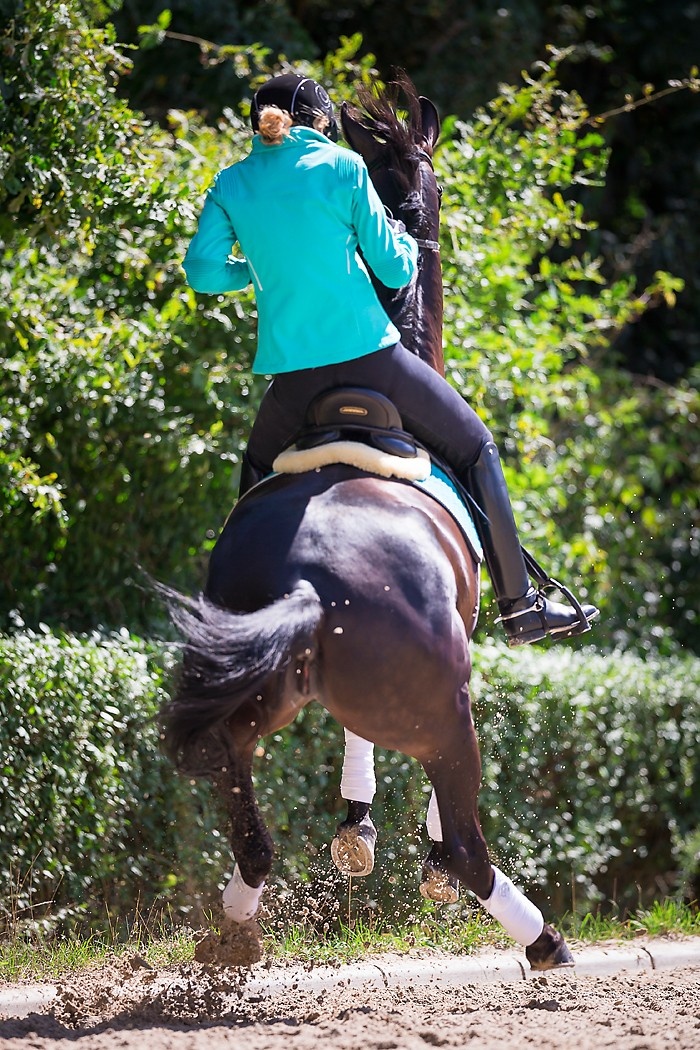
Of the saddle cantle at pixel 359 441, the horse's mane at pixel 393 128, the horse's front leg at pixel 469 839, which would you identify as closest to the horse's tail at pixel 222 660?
the saddle cantle at pixel 359 441

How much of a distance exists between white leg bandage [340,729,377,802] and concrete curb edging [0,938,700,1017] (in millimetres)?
691

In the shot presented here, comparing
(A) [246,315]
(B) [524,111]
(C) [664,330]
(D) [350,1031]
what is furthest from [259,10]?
(D) [350,1031]

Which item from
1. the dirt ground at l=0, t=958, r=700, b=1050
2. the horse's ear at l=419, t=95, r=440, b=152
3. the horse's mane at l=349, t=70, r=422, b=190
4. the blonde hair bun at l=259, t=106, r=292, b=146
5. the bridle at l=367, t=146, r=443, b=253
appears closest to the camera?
the dirt ground at l=0, t=958, r=700, b=1050

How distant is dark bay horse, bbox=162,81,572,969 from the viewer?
3508 mm

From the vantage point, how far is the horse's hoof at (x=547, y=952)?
4.24 meters

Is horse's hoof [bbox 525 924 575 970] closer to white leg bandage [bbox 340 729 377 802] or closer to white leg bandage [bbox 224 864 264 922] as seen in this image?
white leg bandage [bbox 340 729 377 802]

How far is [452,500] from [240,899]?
1.44 metres

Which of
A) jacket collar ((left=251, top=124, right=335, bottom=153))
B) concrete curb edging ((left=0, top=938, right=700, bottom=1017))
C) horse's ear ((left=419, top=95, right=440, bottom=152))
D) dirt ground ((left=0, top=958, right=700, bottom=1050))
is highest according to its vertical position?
horse's ear ((left=419, top=95, right=440, bottom=152))

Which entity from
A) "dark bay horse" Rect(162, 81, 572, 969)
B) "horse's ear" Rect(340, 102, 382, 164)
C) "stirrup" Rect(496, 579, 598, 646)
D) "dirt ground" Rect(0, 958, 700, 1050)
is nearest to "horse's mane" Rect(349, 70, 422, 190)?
"horse's ear" Rect(340, 102, 382, 164)

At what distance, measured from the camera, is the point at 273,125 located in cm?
389

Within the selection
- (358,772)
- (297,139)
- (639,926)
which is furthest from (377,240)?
(639,926)

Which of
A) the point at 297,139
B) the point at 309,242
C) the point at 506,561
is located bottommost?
the point at 506,561

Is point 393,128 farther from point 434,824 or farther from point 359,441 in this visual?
point 434,824

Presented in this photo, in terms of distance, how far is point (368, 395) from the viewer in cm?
402
